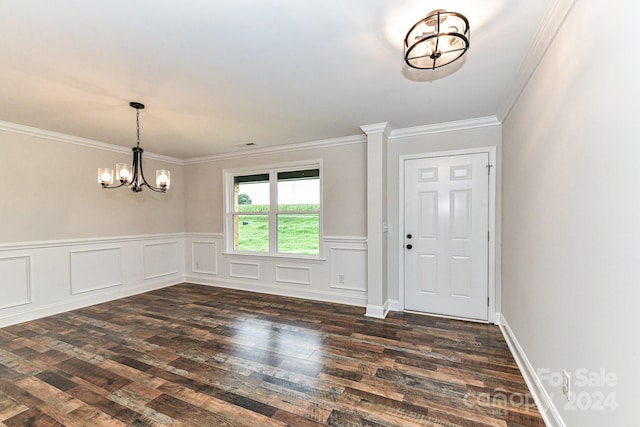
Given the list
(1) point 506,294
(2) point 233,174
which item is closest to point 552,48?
(1) point 506,294

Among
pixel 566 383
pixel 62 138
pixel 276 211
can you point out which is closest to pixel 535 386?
pixel 566 383

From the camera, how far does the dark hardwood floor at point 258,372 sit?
70.1 inches

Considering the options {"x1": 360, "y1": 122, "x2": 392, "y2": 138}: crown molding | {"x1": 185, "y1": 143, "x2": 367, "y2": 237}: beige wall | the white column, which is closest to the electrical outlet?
the white column

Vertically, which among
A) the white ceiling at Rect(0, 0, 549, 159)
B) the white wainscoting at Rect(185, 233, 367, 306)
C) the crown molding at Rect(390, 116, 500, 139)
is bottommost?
the white wainscoting at Rect(185, 233, 367, 306)

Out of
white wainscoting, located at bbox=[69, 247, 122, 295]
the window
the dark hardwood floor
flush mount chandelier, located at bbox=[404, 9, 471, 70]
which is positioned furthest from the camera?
the window

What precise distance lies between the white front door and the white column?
15.2 inches

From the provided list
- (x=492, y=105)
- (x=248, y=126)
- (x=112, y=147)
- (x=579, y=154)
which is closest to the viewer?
(x=579, y=154)

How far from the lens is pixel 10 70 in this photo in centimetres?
209

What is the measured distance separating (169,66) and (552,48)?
2.56 m

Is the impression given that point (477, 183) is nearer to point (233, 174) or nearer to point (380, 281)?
point (380, 281)

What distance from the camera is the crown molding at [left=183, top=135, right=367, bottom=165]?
12.8ft

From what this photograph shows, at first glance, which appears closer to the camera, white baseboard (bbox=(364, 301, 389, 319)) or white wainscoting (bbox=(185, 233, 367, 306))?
white baseboard (bbox=(364, 301, 389, 319))

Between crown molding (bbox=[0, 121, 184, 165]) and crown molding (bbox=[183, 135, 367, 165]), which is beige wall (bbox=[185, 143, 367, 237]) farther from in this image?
crown molding (bbox=[0, 121, 184, 165])

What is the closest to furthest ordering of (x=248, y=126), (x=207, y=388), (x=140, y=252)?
(x=207, y=388) < (x=248, y=126) < (x=140, y=252)
